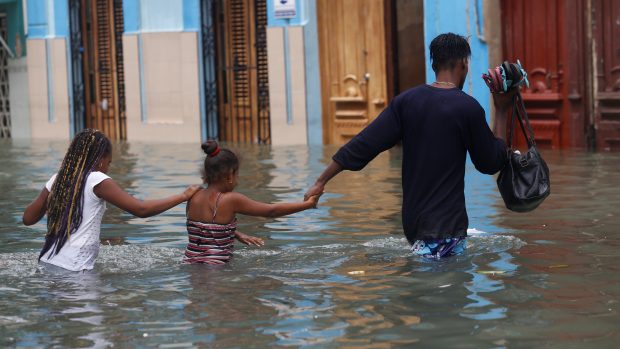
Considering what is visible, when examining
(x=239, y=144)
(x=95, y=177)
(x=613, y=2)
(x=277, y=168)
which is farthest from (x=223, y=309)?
(x=239, y=144)

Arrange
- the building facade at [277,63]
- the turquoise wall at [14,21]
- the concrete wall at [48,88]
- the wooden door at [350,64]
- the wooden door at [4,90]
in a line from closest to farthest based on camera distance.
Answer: the building facade at [277,63]
the wooden door at [350,64]
the concrete wall at [48,88]
the turquoise wall at [14,21]
the wooden door at [4,90]

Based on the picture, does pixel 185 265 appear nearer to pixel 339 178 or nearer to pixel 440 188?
pixel 440 188

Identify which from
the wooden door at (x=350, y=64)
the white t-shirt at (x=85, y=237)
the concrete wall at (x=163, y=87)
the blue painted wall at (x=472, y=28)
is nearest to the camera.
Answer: the white t-shirt at (x=85, y=237)

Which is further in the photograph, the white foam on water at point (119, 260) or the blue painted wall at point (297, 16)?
the blue painted wall at point (297, 16)

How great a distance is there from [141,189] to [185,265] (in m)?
6.38

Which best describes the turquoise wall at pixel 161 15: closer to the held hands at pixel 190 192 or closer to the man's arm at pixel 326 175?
the held hands at pixel 190 192

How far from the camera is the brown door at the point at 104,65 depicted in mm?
26188

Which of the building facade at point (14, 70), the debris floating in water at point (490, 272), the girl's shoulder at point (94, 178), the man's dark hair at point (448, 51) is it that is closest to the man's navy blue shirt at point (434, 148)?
the man's dark hair at point (448, 51)

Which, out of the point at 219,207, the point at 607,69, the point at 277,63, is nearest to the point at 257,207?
the point at 219,207

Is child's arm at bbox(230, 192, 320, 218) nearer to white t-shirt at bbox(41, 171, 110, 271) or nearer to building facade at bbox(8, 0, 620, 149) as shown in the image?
white t-shirt at bbox(41, 171, 110, 271)

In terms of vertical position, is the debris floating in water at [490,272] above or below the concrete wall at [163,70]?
below

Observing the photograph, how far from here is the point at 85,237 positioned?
8.23 meters

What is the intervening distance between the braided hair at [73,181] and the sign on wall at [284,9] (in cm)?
1410

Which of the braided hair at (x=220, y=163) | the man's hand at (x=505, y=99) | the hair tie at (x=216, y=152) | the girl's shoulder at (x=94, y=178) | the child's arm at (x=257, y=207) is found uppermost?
the man's hand at (x=505, y=99)
